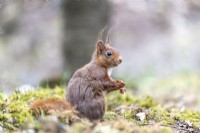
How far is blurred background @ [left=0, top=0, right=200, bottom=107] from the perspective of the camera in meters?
8.91

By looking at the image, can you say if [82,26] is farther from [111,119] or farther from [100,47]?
[111,119]

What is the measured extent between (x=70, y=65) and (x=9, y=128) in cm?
514

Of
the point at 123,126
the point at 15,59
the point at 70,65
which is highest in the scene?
the point at 15,59

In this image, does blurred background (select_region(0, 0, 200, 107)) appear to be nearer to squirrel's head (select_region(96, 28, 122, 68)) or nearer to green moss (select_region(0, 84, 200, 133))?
green moss (select_region(0, 84, 200, 133))

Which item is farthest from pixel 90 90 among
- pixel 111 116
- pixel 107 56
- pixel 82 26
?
pixel 82 26

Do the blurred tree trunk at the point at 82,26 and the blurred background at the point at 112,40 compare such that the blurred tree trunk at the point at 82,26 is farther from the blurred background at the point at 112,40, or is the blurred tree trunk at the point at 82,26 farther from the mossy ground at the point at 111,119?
the mossy ground at the point at 111,119

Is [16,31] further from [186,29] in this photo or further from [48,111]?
[48,111]

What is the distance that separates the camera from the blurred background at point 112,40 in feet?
29.2

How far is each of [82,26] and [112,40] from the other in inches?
31.4

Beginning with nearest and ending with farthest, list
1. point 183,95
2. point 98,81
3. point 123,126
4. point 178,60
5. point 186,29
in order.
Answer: point 123,126 < point 98,81 < point 183,95 < point 178,60 < point 186,29

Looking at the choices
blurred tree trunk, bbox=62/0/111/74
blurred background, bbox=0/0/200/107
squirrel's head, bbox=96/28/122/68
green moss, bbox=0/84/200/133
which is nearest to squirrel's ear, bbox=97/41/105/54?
squirrel's head, bbox=96/28/122/68

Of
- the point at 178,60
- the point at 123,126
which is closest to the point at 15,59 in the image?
the point at 178,60

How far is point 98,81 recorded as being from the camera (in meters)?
4.53

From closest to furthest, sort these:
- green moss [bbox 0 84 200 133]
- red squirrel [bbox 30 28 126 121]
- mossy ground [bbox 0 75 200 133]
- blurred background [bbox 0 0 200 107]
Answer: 1. mossy ground [bbox 0 75 200 133]
2. green moss [bbox 0 84 200 133]
3. red squirrel [bbox 30 28 126 121]
4. blurred background [bbox 0 0 200 107]
